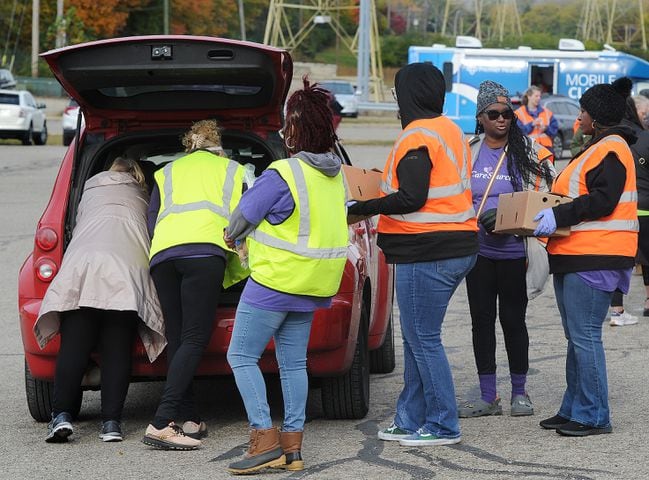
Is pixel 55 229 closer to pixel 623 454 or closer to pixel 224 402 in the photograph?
pixel 224 402

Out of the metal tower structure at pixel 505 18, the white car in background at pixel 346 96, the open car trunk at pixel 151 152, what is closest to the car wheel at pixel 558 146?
the white car in background at pixel 346 96

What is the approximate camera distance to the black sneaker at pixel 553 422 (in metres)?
6.82

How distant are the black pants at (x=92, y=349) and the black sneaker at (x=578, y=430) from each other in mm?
2157

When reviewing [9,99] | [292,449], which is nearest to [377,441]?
[292,449]

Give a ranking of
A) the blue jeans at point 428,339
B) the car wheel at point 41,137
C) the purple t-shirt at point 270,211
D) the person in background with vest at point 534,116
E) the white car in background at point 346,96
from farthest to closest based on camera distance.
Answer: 1. the white car in background at point 346,96
2. the car wheel at point 41,137
3. the person in background with vest at point 534,116
4. the blue jeans at point 428,339
5. the purple t-shirt at point 270,211

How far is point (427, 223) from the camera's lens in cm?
626

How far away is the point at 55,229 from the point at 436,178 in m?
1.95

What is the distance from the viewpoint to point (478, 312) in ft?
23.7

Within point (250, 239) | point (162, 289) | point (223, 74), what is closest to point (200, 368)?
point (162, 289)

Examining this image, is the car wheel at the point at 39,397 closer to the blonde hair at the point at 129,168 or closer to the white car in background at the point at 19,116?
the blonde hair at the point at 129,168

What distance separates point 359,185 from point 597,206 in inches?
45.6

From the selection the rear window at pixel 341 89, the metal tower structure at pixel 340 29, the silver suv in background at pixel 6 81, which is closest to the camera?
the silver suv in background at pixel 6 81

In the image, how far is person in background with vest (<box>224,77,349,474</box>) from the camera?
19.4 ft

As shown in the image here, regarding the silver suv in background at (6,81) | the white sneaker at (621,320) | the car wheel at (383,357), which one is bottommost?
the silver suv in background at (6,81)
